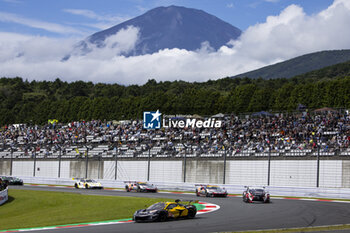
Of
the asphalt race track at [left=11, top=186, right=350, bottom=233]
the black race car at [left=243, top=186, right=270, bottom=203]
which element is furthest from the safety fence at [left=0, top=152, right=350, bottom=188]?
the asphalt race track at [left=11, top=186, right=350, bottom=233]

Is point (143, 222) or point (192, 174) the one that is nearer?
point (143, 222)

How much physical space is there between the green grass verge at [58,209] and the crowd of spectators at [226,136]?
17.0 meters

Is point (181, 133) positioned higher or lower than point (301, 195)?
higher

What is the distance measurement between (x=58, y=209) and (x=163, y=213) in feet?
31.9

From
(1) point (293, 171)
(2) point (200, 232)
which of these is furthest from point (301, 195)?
(2) point (200, 232)

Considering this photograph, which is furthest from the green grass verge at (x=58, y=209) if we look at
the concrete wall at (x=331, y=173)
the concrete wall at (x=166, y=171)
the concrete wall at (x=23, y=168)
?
the concrete wall at (x=23, y=168)

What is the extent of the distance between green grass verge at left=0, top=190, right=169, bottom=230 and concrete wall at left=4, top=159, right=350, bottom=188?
13953 mm

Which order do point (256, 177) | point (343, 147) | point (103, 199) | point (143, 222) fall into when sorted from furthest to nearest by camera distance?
1. point (256, 177)
2. point (343, 147)
3. point (103, 199)
4. point (143, 222)

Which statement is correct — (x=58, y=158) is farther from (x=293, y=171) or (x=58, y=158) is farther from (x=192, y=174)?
(x=293, y=171)

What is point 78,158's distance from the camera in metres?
60.8

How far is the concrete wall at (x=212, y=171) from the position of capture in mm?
38562

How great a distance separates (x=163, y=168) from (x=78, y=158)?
14365mm

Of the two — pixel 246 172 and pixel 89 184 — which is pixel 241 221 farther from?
pixel 89 184

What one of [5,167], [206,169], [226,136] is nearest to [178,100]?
[5,167]
